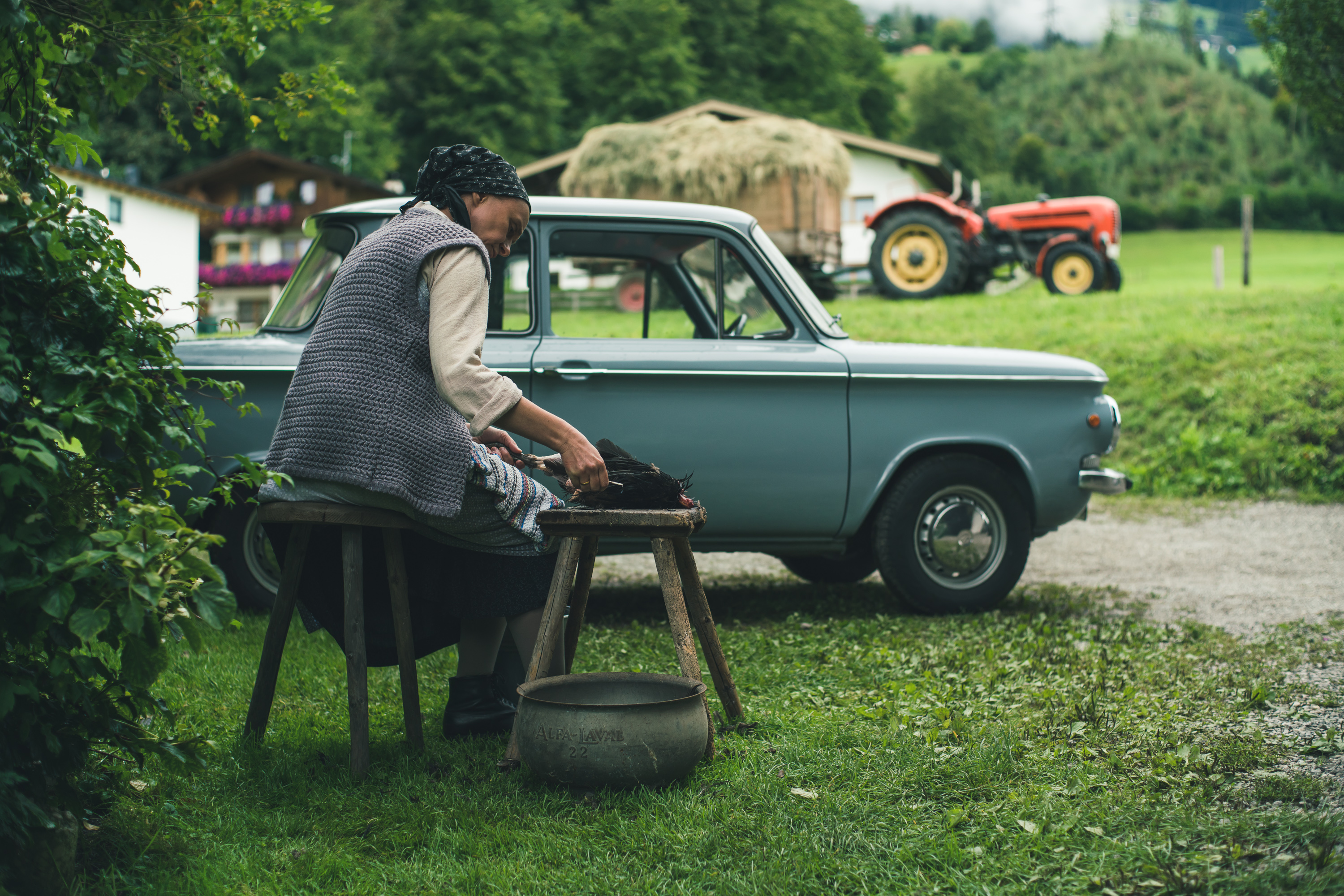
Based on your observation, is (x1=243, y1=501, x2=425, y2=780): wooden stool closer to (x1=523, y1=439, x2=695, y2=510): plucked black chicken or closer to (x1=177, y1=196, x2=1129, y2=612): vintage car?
(x1=523, y1=439, x2=695, y2=510): plucked black chicken

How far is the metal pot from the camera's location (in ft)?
9.62

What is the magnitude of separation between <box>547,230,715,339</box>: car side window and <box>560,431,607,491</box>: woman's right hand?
2.21 metres

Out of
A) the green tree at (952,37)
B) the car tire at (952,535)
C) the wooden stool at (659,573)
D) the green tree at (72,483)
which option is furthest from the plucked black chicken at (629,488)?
the green tree at (952,37)

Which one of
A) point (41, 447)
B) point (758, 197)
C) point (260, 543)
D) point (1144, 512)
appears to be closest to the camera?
point (41, 447)

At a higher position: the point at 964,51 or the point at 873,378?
the point at 964,51

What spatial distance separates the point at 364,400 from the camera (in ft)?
9.97

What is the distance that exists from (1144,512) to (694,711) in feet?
25.3

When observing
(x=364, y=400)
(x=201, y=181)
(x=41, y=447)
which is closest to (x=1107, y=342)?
(x=364, y=400)

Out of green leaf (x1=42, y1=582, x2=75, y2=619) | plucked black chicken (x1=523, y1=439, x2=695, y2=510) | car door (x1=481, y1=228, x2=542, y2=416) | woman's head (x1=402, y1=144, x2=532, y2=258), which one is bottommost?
green leaf (x1=42, y1=582, x2=75, y2=619)

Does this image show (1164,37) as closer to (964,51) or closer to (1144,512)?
(964,51)

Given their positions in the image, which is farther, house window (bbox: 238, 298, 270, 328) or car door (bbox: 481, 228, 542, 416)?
house window (bbox: 238, 298, 270, 328)

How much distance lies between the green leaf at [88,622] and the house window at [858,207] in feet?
108

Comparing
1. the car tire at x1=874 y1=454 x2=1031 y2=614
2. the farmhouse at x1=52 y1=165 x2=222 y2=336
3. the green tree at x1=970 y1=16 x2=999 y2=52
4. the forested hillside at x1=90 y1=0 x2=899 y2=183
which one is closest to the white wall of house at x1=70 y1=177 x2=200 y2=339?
the farmhouse at x1=52 y1=165 x2=222 y2=336

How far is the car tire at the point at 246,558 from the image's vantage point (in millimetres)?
5066
